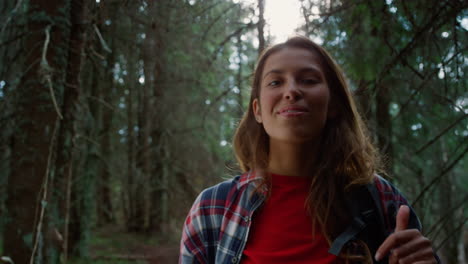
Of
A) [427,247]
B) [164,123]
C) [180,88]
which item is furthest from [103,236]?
[427,247]

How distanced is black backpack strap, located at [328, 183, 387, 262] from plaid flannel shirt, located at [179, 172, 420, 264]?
5 centimetres

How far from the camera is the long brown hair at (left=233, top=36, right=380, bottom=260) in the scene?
175 cm

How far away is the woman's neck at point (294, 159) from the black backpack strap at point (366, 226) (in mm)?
309

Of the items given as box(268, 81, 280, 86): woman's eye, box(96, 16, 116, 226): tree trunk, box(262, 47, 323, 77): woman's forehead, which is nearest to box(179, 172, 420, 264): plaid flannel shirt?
box(268, 81, 280, 86): woman's eye

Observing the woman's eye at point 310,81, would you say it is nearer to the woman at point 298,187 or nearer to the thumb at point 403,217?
the woman at point 298,187

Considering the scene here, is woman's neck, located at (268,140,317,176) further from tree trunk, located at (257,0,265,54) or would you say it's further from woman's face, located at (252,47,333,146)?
tree trunk, located at (257,0,265,54)

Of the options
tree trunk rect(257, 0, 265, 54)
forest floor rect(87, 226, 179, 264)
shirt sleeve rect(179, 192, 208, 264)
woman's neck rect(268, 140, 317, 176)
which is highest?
tree trunk rect(257, 0, 265, 54)

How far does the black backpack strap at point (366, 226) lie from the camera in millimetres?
1604

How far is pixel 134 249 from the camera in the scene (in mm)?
8039

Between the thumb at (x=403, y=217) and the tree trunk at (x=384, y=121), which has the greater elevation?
the tree trunk at (x=384, y=121)

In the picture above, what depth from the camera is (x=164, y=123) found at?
8.69 meters

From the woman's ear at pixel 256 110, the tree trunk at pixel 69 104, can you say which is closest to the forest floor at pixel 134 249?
the tree trunk at pixel 69 104

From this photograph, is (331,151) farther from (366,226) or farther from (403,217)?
(403,217)

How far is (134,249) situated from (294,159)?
7.09 m
